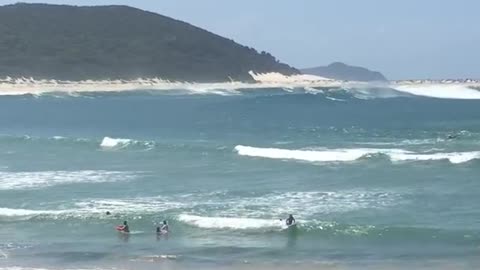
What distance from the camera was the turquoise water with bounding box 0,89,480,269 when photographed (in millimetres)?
22516

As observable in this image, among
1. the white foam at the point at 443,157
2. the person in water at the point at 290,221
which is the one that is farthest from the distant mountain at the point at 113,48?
the person in water at the point at 290,221

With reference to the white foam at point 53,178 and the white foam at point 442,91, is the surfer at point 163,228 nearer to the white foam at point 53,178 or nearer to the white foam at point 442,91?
the white foam at point 53,178

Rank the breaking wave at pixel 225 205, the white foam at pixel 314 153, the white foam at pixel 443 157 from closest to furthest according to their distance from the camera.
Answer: the breaking wave at pixel 225 205 → the white foam at pixel 443 157 → the white foam at pixel 314 153

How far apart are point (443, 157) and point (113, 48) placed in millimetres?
116565

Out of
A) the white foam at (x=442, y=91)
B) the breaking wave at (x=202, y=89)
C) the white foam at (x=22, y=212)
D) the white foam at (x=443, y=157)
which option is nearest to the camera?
the white foam at (x=22, y=212)

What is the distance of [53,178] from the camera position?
3531 centimetres

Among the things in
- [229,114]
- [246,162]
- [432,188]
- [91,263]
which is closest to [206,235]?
[91,263]

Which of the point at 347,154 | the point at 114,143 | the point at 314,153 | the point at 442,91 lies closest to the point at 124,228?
the point at 347,154

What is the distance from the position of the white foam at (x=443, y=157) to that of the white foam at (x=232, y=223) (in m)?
12.9

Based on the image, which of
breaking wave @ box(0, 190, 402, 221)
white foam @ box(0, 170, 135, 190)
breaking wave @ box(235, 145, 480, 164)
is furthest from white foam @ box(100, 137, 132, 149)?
breaking wave @ box(0, 190, 402, 221)

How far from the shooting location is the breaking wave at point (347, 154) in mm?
37406

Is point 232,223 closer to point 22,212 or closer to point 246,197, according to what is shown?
point 246,197

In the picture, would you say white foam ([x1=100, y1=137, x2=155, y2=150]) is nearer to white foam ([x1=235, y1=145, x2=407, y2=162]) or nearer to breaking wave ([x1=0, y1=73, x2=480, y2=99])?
white foam ([x1=235, y1=145, x2=407, y2=162])

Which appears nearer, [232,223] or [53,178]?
[232,223]
